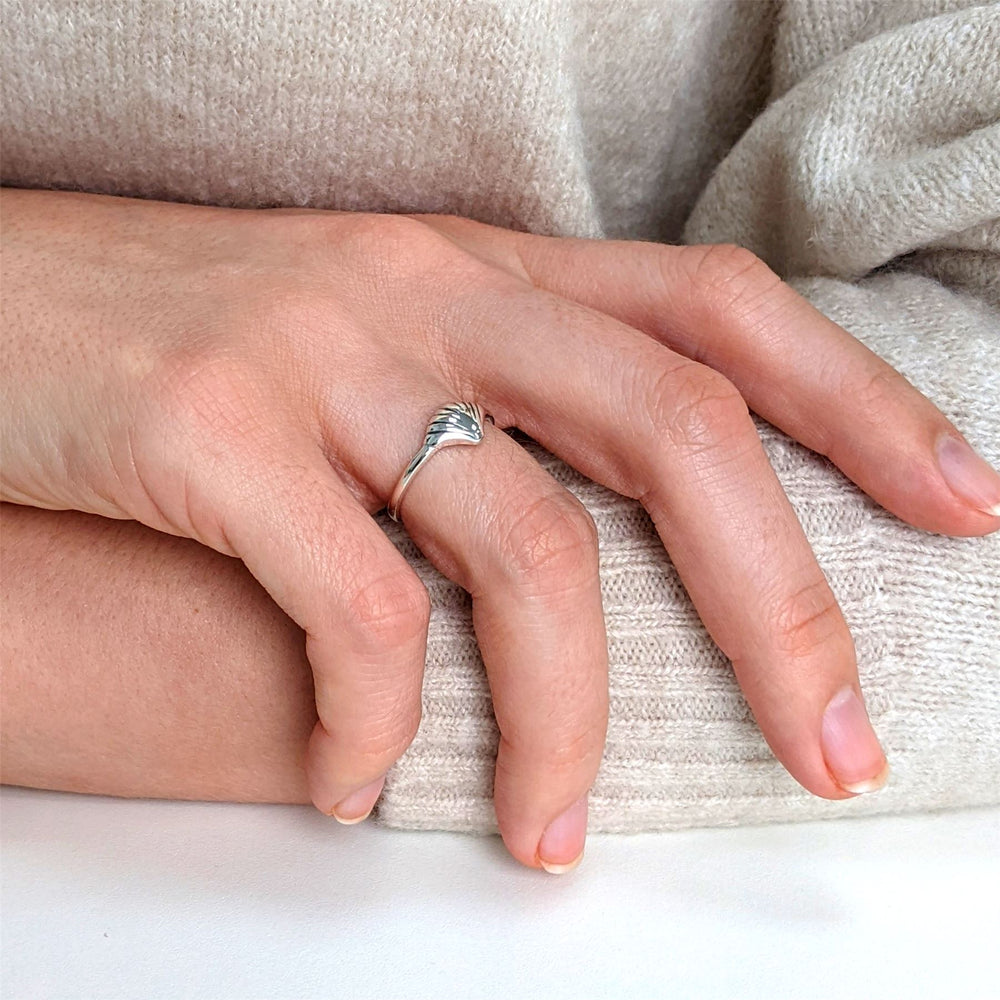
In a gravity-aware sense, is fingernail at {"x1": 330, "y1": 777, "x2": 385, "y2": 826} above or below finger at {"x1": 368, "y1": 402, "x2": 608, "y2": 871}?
below

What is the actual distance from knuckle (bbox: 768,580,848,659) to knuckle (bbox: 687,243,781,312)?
0.16 metres

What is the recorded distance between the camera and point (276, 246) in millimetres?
629

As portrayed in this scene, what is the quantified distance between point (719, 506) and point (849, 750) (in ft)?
0.44

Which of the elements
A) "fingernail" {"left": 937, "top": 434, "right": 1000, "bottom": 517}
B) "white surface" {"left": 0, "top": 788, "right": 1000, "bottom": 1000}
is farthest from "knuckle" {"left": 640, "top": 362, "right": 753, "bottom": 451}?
"white surface" {"left": 0, "top": 788, "right": 1000, "bottom": 1000}

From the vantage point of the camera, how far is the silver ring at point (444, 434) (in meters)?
0.53

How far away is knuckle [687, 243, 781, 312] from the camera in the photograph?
593 mm

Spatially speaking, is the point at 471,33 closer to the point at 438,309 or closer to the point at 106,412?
the point at 438,309

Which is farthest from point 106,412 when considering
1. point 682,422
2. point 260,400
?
point 682,422

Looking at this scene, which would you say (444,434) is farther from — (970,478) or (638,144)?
(638,144)

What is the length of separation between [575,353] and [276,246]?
0.65 ft

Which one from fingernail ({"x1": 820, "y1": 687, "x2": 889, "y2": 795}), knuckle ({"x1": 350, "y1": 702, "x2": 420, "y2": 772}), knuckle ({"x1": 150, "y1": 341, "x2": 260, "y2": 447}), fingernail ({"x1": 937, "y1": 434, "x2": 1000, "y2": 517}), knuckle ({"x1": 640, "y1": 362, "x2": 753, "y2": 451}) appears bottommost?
knuckle ({"x1": 350, "y1": 702, "x2": 420, "y2": 772})

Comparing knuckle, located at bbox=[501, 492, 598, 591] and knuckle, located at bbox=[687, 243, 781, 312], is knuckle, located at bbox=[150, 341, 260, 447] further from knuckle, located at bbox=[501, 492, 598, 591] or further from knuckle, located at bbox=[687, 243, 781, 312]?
knuckle, located at bbox=[687, 243, 781, 312]

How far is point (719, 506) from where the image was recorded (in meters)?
0.53

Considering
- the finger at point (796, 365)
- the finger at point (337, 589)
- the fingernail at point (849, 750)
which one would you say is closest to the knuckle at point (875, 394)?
the finger at point (796, 365)
